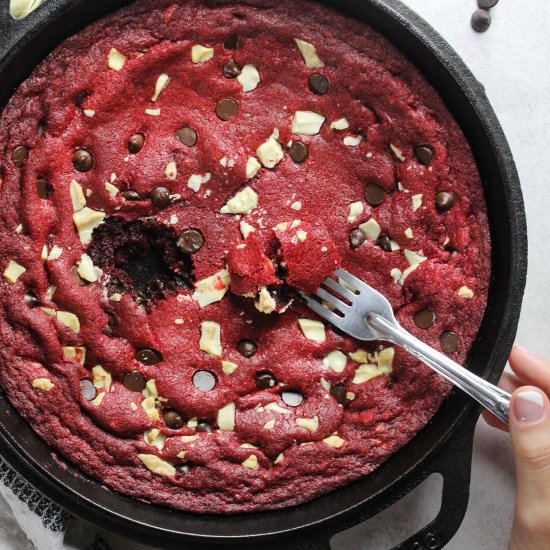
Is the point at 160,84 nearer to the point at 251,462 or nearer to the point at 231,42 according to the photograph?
the point at 231,42

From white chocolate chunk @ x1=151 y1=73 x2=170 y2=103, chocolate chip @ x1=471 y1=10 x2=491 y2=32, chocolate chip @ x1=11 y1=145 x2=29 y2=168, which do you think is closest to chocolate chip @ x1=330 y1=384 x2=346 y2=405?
white chocolate chunk @ x1=151 y1=73 x2=170 y2=103

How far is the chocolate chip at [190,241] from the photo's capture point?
120 inches

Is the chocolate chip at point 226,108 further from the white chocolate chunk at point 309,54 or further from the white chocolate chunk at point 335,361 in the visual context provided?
the white chocolate chunk at point 335,361

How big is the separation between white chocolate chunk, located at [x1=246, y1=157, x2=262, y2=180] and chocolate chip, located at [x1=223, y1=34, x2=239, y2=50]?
18.4 inches

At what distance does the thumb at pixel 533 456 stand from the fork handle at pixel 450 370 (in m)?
0.07

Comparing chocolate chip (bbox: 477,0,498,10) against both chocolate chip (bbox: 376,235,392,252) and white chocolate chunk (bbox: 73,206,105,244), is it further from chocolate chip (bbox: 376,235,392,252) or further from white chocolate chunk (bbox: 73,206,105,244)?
white chocolate chunk (bbox: 73,206,105,244)

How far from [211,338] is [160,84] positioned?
3.52 feet

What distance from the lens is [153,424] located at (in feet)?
10.1

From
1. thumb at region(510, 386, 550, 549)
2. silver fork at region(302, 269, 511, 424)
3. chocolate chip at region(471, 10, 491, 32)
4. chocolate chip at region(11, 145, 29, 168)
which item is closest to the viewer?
thumb at region(510, 386, 550, 549)

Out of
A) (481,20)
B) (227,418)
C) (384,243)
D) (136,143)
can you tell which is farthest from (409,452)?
(481,20)

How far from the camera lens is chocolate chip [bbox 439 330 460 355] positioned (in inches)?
121

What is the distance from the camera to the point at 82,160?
2969 mm

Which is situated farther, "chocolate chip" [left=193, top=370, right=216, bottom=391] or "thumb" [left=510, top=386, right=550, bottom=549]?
"chocolate chip" [left=193, top=370, right=216, bottom=391]

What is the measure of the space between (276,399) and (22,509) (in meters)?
1.16
